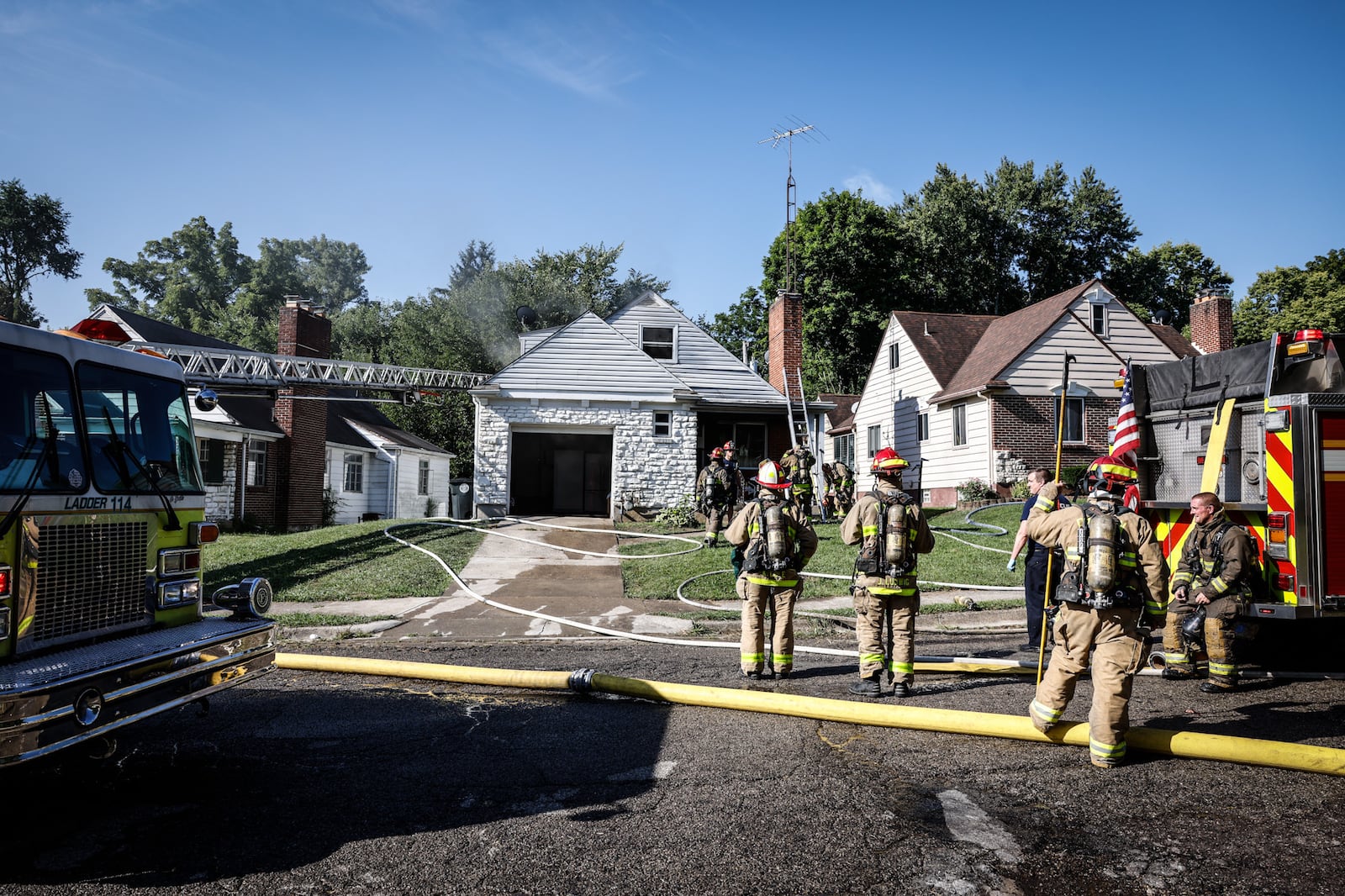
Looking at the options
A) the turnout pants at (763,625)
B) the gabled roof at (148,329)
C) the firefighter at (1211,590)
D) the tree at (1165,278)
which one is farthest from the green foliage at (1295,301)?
the gabled roof at (148,329)

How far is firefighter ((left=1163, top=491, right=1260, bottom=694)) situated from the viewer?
21.9 feet

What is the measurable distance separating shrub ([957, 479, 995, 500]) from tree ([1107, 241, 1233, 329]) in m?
32.5

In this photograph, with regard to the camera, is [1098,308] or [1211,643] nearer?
[1211,643]

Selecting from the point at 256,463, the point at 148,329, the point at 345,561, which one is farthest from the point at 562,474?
the point at 148,329

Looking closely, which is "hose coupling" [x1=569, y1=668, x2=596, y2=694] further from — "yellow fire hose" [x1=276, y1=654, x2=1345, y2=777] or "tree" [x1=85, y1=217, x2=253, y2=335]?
"tree" [x1=85, y1=217, x2=253, y2=335]

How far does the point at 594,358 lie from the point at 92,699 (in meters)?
18.1

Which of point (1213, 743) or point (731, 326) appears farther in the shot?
point (731, 326)

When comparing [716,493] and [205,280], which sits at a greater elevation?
[205,280]

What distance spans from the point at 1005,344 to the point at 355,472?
22312 mm

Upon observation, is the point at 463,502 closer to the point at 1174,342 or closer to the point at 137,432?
the point at 137,432

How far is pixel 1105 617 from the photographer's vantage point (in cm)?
509

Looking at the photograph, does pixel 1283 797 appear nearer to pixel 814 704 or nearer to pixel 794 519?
pixel 814 704

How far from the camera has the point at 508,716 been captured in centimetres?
593

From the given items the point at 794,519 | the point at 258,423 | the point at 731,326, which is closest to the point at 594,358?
the point at 258,423
